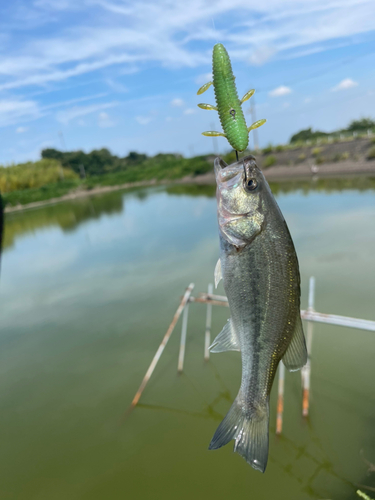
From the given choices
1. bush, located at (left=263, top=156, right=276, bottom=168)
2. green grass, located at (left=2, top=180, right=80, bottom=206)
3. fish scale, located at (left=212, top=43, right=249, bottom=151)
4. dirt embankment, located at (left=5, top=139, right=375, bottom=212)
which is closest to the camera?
fish scale, located at (left=212, top=43, right=249, bottom=151)

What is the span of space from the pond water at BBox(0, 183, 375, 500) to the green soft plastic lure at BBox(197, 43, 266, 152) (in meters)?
4.61

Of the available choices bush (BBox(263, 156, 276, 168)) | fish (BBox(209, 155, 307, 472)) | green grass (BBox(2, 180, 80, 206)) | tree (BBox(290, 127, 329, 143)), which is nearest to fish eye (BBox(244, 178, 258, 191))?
fish (BBox(209, 155, 307, 472))

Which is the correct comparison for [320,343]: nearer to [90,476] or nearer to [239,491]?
[239,491]

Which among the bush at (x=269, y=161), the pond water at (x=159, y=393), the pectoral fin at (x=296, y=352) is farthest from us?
the bush at (x=269, y=161)

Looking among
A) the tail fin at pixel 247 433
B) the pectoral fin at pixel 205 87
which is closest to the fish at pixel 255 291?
the tail fin at pixel 247 433

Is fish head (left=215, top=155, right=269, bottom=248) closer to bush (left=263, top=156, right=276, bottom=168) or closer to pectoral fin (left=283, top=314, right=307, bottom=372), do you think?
pectoral fin (left=283, top=314, right=307, bottom=372)

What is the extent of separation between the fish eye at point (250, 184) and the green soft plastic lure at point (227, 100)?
0.25 metres

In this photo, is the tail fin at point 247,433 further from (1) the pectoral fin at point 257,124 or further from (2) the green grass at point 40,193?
(2) the green grass at point 40,193

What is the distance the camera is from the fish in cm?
179

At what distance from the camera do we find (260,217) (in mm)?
1785

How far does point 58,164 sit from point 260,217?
6529 cm

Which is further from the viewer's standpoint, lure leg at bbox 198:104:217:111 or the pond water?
the pond water

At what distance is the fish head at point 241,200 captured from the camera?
1.79 meters

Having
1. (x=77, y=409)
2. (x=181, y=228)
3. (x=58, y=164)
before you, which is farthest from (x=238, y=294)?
(x=58, y=164)
